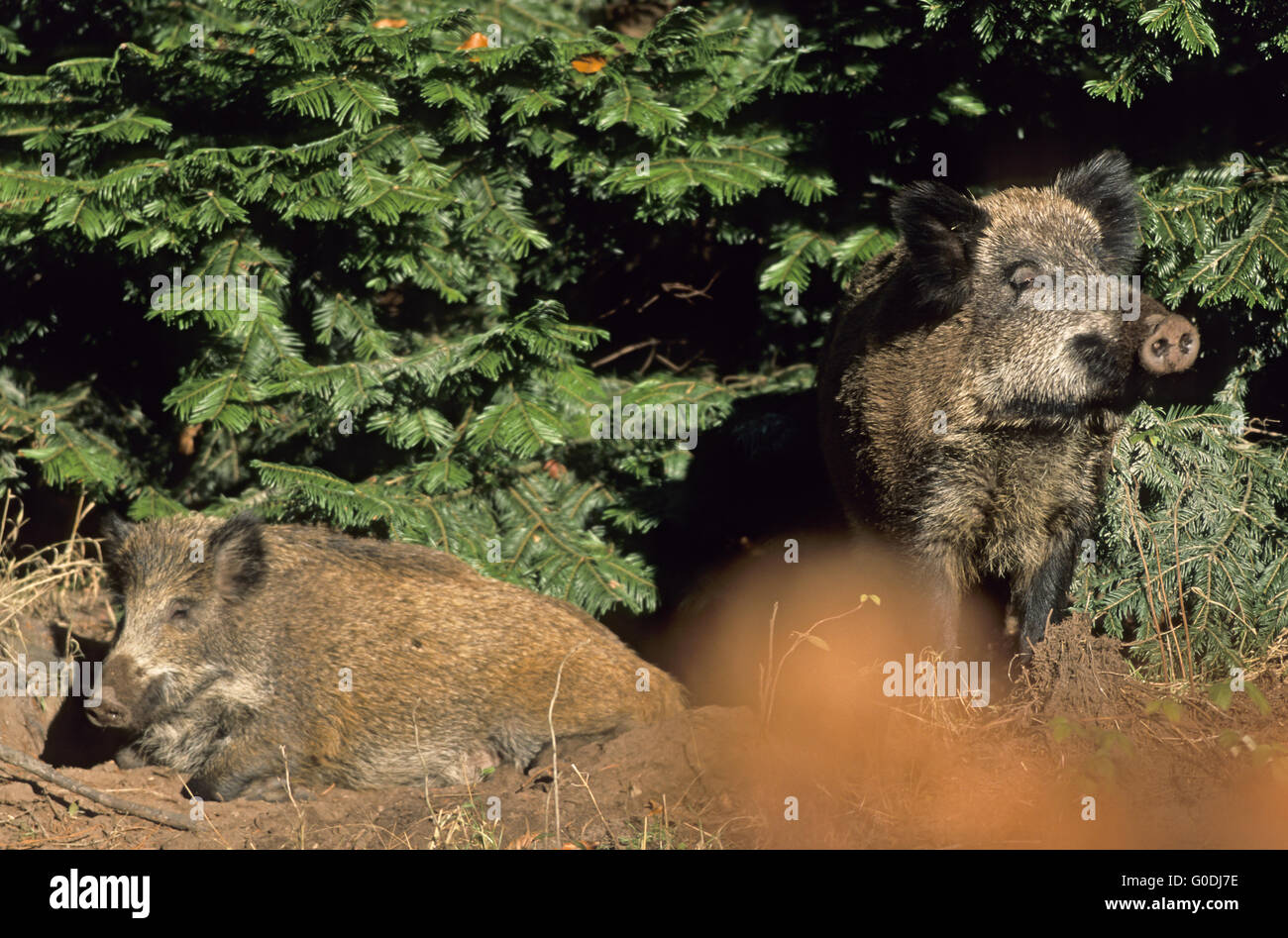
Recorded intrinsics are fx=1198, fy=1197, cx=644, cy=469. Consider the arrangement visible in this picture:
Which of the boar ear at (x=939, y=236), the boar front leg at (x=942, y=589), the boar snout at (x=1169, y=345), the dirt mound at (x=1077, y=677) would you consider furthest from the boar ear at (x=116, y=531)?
the boar snout at (x=1169, y=345)

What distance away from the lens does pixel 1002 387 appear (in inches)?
205

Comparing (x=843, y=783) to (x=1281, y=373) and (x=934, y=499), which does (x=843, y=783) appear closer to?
(x=934, y=499)

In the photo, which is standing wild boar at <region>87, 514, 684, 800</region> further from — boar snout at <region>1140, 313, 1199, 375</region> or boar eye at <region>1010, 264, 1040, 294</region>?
boar snout at <region>1140, 313, 1199, 375</region>

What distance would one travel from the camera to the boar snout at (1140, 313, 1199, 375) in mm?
4559

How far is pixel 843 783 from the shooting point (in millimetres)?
4422

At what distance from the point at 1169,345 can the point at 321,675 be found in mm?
3948

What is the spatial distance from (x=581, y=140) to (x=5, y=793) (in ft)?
13.4

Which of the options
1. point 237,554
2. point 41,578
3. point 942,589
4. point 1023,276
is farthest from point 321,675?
point 1023,276

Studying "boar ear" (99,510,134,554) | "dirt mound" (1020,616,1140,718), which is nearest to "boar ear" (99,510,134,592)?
"boar ear" (99,510,134,554)

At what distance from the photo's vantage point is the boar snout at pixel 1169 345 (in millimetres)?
4559

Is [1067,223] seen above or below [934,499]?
above

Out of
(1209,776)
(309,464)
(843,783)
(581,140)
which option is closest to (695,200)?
(581,140)

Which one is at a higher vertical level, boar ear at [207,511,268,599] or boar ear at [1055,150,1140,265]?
boar ear at [1055,150,1140,265]

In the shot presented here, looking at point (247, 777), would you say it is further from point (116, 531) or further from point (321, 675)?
point (116, 531)
